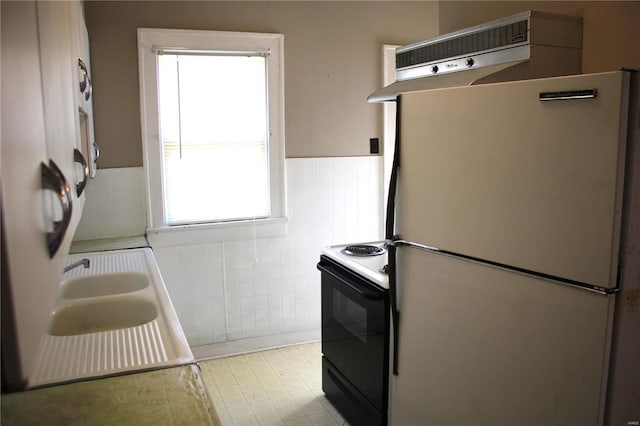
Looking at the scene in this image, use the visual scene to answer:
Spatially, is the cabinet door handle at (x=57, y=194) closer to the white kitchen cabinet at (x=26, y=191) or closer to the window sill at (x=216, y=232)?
the white kitchen cabinet at (x=26, y=191)

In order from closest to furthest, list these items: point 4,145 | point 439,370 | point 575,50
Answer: point 4,145
point 439,370
point 575,50

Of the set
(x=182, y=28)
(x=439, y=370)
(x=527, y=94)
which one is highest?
(x=182, y=28)

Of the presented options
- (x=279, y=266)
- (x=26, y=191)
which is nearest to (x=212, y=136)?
(x=279, y=266)

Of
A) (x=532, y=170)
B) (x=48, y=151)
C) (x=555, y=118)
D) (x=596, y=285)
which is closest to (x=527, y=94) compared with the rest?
(x=555, y=118)

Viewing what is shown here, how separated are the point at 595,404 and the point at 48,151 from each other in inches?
63.8

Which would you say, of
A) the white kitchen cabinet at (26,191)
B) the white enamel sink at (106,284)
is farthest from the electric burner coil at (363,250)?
the white kitchen cabinet at (26,191)

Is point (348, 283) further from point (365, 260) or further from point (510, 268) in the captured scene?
point (510, 268)

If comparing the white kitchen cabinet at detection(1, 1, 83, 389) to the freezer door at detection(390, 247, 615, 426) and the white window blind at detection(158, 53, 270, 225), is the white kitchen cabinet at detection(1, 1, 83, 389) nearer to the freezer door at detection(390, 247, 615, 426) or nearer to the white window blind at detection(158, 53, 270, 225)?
the freezer door at detection(390, 247, 615, 426)

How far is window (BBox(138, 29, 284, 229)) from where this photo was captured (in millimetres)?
3432

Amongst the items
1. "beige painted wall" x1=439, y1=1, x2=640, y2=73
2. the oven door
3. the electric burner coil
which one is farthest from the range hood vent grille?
the oven door

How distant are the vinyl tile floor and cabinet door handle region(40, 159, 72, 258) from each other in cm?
228

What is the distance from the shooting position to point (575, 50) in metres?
2.32

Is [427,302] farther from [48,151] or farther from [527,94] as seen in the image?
[48,151]

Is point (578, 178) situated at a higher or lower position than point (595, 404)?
higher
